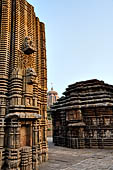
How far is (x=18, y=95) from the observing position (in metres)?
8.29

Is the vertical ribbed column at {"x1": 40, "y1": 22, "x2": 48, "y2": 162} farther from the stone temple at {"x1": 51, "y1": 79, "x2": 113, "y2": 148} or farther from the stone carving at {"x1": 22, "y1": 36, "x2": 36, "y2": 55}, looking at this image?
the stone temple at {"x1": 51, "y1": 79, "x2": 113, "y2": 148}

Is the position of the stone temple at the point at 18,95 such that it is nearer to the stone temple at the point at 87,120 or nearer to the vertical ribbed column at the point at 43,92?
Answer: the vertical ribbed column at the point at 43,92

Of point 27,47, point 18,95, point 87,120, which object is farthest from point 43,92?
point 87,120

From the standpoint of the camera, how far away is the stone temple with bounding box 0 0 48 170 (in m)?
7.53

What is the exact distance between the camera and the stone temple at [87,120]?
15.6 m

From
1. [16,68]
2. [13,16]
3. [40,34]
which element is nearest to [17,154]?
[16,68]

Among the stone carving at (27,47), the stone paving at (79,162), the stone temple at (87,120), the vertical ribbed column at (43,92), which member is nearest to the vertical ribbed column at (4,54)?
the stone carving at (27,47)

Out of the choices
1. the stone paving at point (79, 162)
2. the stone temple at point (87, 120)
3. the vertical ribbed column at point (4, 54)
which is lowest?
the stone paving at point (79, 162)

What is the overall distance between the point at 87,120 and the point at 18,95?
429 inches

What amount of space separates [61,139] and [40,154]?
364 inches

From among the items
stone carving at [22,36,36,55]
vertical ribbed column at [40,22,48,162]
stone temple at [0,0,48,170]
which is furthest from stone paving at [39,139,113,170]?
stone carving at [22,36,36,55]

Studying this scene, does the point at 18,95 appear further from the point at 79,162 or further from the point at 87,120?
the point at 87,120

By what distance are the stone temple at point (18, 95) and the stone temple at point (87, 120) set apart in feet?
21.3

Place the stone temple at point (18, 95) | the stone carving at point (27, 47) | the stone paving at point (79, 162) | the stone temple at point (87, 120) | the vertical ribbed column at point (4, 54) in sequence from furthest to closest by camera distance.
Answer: the stone temple at point (87, 120) < the stone carving at point (27, 47) < the stone paving at point (79, 162) < the vertical ribbed column at point (4, 54) < the stone temple at point (18, 95)
